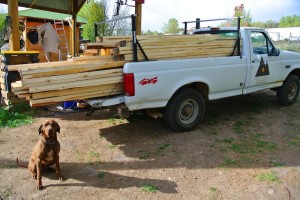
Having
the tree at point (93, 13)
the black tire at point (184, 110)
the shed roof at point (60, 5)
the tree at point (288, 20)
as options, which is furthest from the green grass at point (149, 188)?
Answer: the tree at point (288, 20)

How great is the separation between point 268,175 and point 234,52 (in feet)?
9.05

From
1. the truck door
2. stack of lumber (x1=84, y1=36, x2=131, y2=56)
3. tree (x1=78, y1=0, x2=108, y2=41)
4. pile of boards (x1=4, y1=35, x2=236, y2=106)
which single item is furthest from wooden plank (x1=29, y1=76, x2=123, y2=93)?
tree (x1=78, y1=0, x2=108, y2=41)

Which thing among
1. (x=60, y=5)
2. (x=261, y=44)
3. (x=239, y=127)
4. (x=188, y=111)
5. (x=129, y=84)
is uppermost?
(x=60, y=5)

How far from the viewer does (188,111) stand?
540cm

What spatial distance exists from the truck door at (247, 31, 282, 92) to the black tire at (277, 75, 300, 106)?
498mm

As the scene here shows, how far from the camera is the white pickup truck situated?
4.57m

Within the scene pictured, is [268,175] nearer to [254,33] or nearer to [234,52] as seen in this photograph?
[234,52]

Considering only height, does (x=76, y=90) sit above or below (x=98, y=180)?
above

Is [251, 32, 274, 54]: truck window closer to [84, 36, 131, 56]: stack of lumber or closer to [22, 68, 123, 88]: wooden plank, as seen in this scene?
[84, 36, 131, 56]: stack of lumber

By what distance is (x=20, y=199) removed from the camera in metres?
3.40

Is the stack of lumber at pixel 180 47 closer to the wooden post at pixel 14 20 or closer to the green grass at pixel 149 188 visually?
the green grass at pixel 149 188

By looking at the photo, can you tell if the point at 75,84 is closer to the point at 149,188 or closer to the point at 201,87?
the point at 149,188

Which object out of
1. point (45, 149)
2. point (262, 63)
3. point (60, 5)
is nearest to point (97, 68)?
point (45, 149)

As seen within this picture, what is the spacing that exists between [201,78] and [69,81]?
7.73 ft
